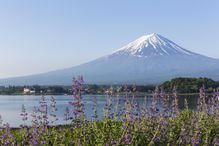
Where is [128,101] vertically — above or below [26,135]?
above

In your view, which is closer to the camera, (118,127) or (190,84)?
(118,127)

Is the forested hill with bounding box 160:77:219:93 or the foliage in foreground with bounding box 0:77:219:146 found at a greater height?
the forested hill with bounding box 160:77:219:93

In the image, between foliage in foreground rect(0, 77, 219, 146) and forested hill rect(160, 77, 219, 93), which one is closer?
foliage in foreground rect(0, 77, 219, 146)

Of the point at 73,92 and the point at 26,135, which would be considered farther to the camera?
the point at 26,135

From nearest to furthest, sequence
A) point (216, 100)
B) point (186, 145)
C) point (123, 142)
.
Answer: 1. point (123, 142)
2. point (186, 145)
3. point (216, 100)

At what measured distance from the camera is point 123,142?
6.20m

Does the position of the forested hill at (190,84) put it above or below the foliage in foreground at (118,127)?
above

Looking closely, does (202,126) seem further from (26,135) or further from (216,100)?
(26,135)

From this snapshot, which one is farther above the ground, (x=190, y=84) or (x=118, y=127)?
(x=190, y=84)

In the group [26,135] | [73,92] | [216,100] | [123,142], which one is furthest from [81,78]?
[216,100]

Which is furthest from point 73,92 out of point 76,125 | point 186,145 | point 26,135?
point 26,135

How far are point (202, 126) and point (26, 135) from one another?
291 centimetres

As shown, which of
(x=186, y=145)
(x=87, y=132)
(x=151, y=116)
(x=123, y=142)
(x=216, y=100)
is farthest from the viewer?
(x=216, y=100)

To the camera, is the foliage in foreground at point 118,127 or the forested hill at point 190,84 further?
the forested hill at point 190,84
